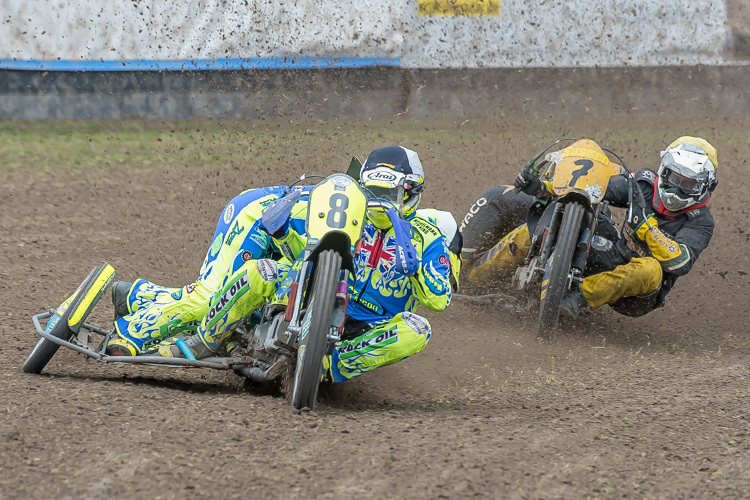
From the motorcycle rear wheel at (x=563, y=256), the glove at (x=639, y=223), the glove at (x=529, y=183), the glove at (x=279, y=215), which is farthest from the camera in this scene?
the glove at (x=529, y=183)

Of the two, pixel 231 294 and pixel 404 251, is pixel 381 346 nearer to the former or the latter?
pixel 404 251

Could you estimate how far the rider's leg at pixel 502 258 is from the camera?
700 cm

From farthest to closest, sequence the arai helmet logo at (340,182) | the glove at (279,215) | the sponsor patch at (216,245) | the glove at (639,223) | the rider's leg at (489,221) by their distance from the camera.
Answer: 1. the rider's leg at (489,221)
2. the glove at (639,223)
3. the sponsor patch at (216,245)
4. the glove at (279,215)
5. the arai helmet logo at (340,182)

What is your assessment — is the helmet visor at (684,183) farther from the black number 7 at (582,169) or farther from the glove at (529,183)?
the glove at (529,183)

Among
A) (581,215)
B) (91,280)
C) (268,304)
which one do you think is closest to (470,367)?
(581,215)

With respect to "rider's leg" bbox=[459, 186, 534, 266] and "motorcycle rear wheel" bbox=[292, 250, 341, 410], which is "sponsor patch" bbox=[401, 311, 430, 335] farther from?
"rider's leg" bbox=[459, 186, 534, 266]

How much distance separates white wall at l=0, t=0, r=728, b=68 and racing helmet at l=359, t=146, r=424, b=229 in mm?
7811

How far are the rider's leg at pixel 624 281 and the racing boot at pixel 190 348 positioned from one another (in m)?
3.11

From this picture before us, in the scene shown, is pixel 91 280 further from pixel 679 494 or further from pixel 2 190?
pixel 2 190

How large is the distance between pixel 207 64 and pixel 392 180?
810 centimetres

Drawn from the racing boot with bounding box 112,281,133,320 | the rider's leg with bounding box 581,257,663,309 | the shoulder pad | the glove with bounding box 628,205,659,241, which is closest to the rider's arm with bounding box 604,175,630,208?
the glove with bounding box 628,205,659,241

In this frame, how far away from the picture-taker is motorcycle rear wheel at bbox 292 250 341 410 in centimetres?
394

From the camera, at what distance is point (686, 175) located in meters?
6.50

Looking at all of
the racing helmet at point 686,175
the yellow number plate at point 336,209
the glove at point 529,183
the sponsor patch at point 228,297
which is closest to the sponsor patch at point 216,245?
the sponsor patch at point 228,297
